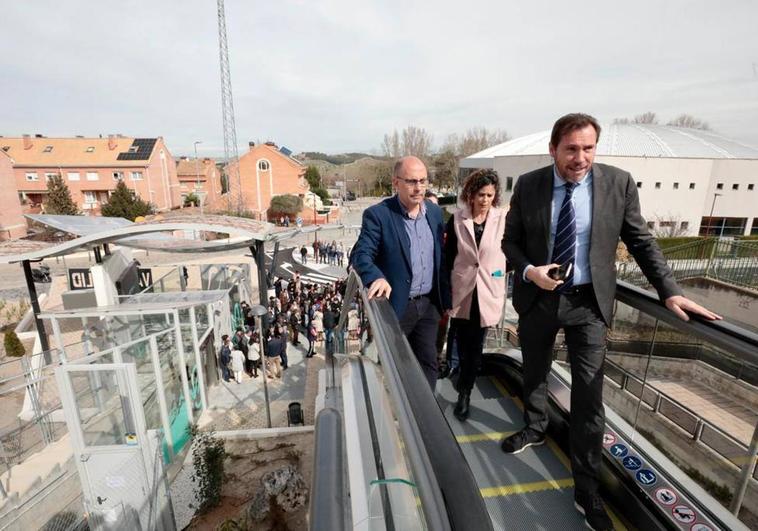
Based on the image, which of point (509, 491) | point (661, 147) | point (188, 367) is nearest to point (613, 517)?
point (509, 491)

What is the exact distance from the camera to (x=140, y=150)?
144ft

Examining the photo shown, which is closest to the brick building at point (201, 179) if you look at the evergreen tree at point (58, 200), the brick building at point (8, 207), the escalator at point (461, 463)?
the evergreen tree at point (58, 200)

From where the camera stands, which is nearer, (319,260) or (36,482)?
(36,482)

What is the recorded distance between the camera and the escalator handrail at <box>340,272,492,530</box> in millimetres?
683

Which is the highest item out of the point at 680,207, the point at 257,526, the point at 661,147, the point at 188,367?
the point at 661,147

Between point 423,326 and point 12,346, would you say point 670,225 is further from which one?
point 12,346

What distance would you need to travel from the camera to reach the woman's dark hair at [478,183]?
2982mm

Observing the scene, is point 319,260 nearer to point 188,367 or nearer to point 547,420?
point 188,367

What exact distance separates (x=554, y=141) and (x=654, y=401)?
2172 mm

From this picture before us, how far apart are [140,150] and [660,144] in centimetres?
5113

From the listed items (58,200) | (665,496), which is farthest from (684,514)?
(58,200)

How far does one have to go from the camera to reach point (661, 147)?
114 ft

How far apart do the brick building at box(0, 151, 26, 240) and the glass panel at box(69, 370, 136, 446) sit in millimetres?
36767

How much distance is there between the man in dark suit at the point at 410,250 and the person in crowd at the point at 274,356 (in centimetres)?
1040
